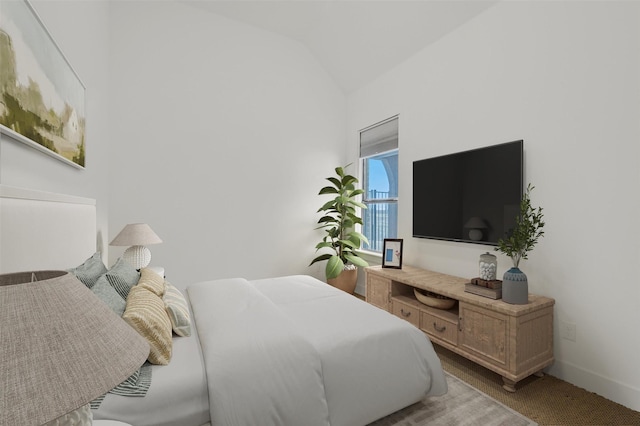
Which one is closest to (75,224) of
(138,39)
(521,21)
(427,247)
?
(138,39)

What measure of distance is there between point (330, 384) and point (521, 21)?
9.54 ft

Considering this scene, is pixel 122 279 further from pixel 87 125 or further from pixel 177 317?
pixel 87 125

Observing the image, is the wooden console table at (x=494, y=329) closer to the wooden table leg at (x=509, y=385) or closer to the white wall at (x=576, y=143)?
the wooden table leg at (x=509, y=385)

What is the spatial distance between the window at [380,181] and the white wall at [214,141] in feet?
2.02

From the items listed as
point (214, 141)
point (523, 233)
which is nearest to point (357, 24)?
point (214, 141)

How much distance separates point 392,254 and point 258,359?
219 centimetres

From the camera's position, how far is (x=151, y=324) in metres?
1.23

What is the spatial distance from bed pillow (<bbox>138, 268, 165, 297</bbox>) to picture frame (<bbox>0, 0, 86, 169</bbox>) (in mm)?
764

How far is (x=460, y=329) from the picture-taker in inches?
87.1

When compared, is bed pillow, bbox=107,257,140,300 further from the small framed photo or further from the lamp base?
the small framed photo

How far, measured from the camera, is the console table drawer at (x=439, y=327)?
2268 mm

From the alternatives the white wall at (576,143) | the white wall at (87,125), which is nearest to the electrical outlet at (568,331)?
the white wall at (576,143)

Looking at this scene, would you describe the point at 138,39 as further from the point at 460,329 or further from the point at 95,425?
the point at 460,329

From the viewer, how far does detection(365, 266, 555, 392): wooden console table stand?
74.4 inches
